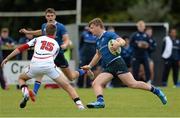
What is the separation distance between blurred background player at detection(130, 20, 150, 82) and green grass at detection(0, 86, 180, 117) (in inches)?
181

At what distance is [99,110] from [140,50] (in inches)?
467

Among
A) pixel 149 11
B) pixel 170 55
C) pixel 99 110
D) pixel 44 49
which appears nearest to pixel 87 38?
pixel 170 55

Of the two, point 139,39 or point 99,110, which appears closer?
point 99,110

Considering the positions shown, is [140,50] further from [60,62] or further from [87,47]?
[60,62]

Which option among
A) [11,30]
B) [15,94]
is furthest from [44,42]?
[11,30]

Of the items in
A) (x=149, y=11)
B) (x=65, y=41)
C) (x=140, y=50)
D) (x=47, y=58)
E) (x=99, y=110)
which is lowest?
(x=99, y=110)

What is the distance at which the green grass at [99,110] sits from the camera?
641 inches

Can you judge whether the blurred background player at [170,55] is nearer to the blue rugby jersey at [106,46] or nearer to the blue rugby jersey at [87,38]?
the blue rugby jersey at [87,38]

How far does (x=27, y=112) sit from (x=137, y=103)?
3.74m

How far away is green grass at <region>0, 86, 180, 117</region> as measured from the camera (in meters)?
16.3

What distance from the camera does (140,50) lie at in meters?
28.8

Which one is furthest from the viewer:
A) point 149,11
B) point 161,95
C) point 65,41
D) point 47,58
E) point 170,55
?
point 149,11

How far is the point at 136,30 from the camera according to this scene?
31.1 meters

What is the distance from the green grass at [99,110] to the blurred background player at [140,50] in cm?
459
